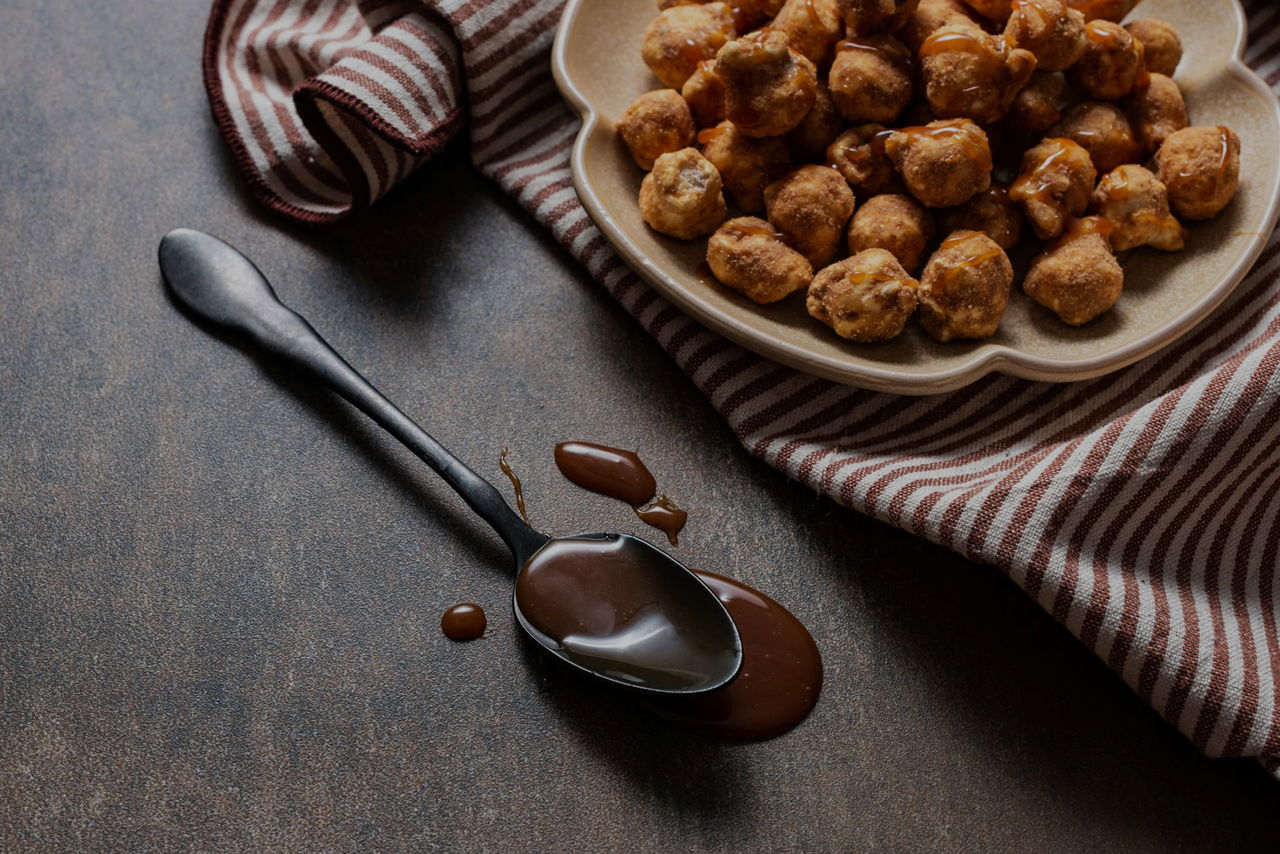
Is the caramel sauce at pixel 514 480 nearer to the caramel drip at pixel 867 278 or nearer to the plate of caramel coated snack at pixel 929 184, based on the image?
the plate of caramel coated snack at pixel 929 184

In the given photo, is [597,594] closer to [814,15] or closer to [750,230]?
[750,230]

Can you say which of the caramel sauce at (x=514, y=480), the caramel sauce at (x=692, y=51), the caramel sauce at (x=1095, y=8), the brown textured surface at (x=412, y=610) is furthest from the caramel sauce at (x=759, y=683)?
the caramel sauce at (x=1095, y=8)

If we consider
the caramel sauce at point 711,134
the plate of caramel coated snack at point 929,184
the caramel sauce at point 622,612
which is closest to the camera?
the caramel sauce at point 622,612

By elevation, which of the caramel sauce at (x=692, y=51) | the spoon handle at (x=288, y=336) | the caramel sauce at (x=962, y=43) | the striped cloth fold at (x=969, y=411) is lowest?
the spoon handle at (x=288, y=336)

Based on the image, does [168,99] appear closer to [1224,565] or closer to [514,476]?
[514,476]

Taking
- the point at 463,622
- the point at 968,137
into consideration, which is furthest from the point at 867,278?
the point at 463,622

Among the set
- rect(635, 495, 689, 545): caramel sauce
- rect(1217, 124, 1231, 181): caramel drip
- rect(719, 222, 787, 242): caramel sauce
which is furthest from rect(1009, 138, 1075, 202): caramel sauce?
rect(635, 495, 689, 545): caramel sauce

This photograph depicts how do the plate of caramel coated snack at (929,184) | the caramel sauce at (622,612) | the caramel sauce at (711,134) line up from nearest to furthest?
the caramel sauce at (622,612), the plate of caramel coated snack at (929,184), the caramel sauce at (711,134)

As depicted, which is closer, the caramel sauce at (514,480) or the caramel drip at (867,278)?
the caramel drip at (867,278)
